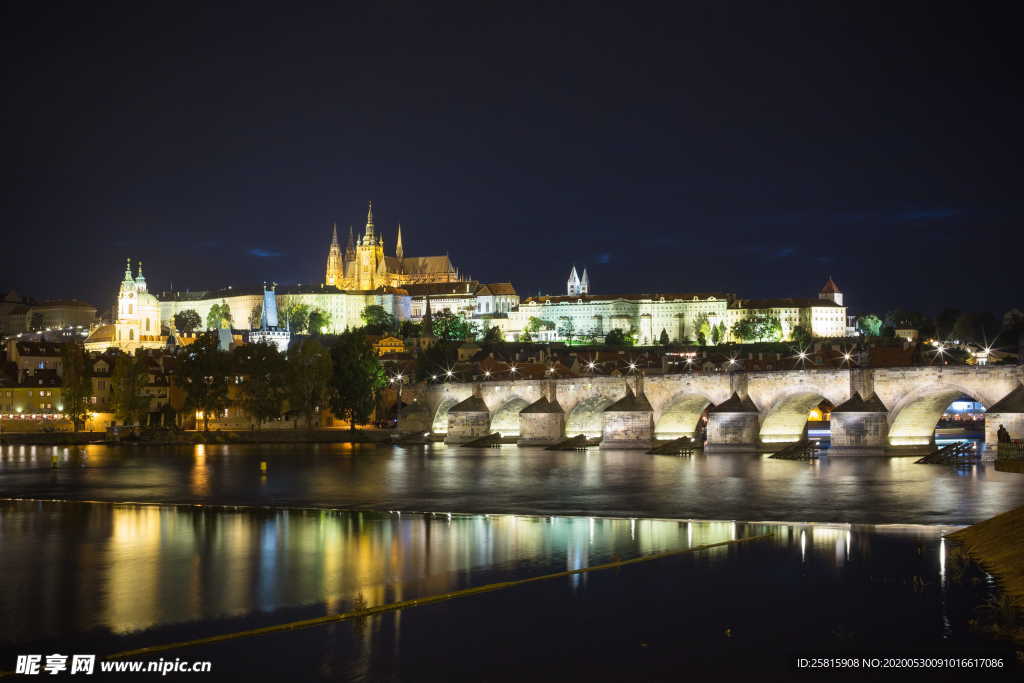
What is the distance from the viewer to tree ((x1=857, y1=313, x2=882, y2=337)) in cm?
15766

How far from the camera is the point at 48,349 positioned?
87.1 m

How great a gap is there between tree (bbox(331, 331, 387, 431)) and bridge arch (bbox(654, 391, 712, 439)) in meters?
22.2

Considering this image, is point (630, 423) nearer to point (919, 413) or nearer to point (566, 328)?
point (919, 413)

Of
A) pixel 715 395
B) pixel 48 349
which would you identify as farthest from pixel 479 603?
pixel 48 349

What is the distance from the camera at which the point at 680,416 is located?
5541 cm

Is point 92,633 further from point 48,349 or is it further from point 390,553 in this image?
point 48,349

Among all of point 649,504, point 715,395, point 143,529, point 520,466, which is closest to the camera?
point 143,529

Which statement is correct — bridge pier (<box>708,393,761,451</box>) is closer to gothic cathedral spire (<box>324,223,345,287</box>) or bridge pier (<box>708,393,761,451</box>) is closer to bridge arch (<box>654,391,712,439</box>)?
bridge arch (<box>654,391,712,439</box>)

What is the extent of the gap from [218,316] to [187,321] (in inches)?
240

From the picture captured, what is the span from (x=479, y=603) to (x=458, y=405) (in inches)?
1977

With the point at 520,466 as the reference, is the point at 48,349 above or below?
above

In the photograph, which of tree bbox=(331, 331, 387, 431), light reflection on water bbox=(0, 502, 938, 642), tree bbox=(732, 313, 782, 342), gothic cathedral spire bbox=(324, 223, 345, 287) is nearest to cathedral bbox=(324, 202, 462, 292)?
gothic cathedral spire bbox=(324, 223, 345, 287)

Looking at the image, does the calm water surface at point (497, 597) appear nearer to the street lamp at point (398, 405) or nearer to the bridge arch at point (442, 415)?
the bridge arch at point (442, 415)

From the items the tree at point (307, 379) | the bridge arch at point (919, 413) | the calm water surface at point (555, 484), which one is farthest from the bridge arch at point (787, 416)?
the tree at point (307, 379)
